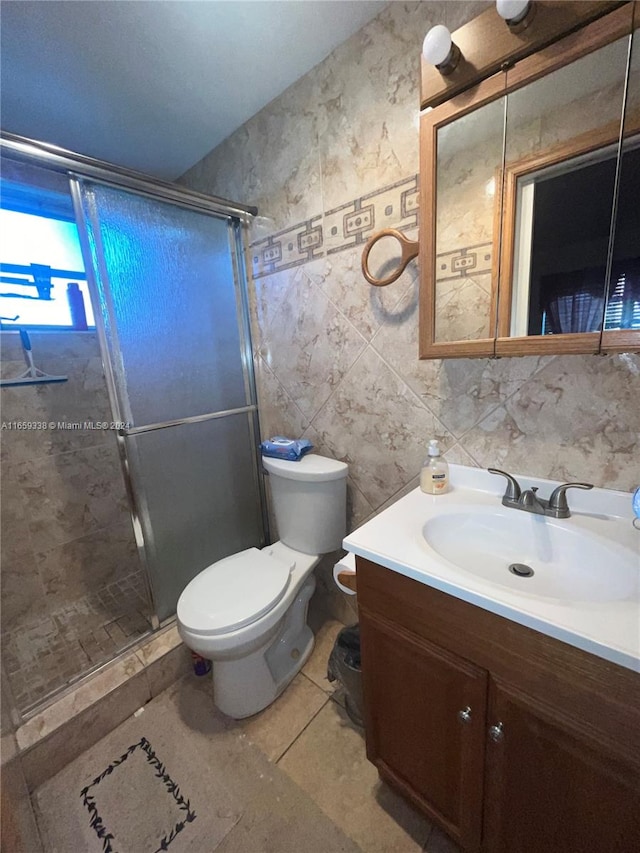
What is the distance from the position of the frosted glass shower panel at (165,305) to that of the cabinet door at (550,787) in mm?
1427

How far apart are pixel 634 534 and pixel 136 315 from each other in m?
1.68

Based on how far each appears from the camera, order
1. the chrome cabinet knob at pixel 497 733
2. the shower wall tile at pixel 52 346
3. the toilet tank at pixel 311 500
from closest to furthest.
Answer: the chrome cabinet knob at pixel 497 733, the toilet tank at pixel 311 500, the shower wall tile at pixel 52 346

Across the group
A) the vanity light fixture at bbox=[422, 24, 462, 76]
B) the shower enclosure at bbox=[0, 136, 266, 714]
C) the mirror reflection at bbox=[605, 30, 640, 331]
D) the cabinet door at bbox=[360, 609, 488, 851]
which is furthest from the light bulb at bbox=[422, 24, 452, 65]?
the cabinet door at bbox=[360, 609, 488, 851]

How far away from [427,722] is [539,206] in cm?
127

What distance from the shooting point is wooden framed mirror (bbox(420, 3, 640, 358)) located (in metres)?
0.73

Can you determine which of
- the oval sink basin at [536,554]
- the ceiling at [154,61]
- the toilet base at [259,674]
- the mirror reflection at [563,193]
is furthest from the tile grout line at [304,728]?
the ceiling at [154,61]

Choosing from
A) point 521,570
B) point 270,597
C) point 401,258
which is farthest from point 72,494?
point 521,570

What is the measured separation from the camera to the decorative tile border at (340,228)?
1.10 metres

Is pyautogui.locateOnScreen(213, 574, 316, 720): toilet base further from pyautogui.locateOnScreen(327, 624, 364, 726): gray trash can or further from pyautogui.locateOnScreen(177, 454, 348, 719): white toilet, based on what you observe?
pyautogui.locateOnScreen(327, 624, 364, 726): gray trash can

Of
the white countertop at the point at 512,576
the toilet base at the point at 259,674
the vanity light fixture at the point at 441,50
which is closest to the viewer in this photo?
the white countertop at the point at 512,576

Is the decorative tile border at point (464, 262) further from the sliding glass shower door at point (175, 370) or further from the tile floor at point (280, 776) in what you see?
the tile floor at point (280, 776)

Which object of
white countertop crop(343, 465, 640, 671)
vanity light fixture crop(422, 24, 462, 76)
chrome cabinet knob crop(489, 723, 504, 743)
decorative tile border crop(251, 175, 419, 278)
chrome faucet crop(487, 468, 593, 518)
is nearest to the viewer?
white countertop crop(343, 465, 640, 671)

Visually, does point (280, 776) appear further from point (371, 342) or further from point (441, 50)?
point (441, 50)

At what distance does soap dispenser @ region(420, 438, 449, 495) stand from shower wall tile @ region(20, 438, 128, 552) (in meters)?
1.70
